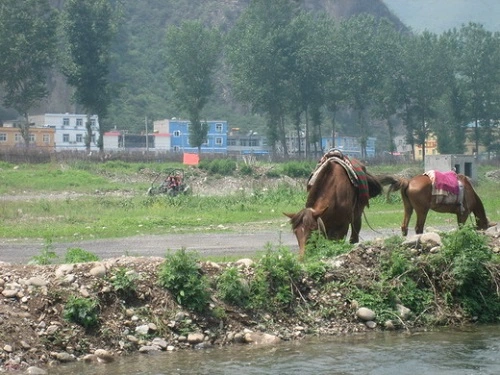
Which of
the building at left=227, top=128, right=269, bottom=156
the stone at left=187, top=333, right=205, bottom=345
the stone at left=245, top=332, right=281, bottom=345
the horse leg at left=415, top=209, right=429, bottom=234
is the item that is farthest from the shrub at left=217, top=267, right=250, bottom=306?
the building at left=227, top=128, right=269, bottom=156

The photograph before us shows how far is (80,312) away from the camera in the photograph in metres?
13.8

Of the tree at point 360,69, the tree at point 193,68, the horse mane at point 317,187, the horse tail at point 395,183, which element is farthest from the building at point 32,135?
the horse mane at point 317,187

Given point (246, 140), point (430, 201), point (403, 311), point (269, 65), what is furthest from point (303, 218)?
point (246, 140)

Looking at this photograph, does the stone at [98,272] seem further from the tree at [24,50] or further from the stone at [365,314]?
the tree at [24,50]

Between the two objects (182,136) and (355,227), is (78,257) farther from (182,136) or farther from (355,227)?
(182,136)

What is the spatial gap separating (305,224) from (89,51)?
68.7 metres

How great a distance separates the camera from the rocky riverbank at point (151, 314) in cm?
1341

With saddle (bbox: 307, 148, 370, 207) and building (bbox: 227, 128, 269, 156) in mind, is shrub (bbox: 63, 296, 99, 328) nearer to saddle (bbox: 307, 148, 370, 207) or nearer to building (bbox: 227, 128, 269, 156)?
saddle (bbox: 307, 148, 370, 207)

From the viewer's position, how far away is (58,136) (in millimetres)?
121125

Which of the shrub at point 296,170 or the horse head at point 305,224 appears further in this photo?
the shrub at point 296,170

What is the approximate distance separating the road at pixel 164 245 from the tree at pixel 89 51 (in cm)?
5649

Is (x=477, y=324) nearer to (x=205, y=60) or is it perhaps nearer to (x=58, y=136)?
(x=205, y=60)

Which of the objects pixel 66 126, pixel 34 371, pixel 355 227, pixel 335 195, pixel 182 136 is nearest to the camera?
pixel 34 371

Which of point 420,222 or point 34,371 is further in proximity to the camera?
point 420,222
